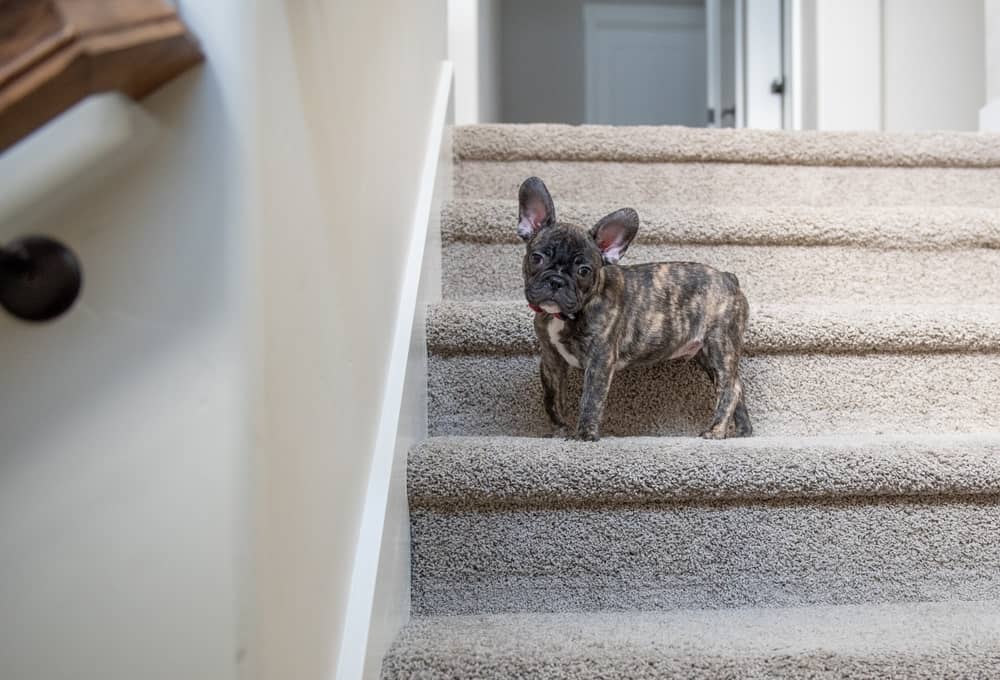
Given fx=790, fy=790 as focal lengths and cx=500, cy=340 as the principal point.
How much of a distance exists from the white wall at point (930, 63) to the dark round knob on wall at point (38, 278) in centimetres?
262

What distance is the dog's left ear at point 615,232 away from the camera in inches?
41.3

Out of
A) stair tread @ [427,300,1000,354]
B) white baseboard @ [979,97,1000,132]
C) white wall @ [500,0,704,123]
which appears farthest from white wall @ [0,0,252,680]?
white wall @ [500,0,704,123]

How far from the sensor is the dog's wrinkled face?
3.29 feet

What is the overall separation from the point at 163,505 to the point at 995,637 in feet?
2.62

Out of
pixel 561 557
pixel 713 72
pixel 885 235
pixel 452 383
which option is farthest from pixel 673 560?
pixel 713 72

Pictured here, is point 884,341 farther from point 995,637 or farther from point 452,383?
point 452,383

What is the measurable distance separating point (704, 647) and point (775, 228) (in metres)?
0.80

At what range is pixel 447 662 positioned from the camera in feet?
2.49

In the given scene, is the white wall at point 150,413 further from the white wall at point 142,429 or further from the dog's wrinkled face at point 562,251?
the dog's wrinkled face at point 562,251

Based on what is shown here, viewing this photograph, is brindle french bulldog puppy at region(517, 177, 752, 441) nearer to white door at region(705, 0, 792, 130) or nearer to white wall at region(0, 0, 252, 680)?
white wall at region(0, 0, 252, 680)

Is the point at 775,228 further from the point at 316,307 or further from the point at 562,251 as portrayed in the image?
the point at 316,307

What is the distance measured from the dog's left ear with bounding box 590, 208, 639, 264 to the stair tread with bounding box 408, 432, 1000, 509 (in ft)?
0.89

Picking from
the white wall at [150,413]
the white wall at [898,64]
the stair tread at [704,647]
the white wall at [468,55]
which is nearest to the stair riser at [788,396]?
the stair tread at [704,647]

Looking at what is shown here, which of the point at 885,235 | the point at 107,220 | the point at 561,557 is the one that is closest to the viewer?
the point at 107,220
